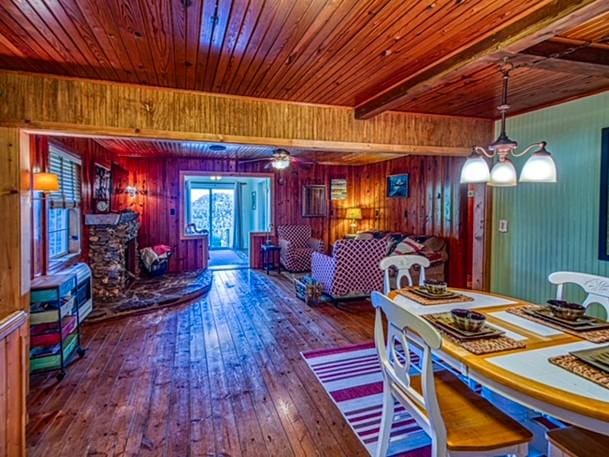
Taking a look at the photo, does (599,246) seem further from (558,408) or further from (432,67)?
(558,408)

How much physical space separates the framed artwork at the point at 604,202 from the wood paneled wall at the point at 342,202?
277 centimetres

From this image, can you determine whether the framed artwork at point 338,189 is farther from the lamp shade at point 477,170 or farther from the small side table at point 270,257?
the lamp shade at point 477,170

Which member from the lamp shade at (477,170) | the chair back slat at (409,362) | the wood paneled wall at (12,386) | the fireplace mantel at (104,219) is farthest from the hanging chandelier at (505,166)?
the fireplace mantel at (104,219)

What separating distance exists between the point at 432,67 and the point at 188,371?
10.5 feet

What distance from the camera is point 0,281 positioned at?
2668mm

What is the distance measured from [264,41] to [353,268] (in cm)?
359

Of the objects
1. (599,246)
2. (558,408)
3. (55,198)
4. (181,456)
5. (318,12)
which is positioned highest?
(318,12)

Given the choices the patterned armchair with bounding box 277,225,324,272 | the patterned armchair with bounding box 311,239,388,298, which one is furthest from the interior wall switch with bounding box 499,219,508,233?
the patterned armchair with bounding box 277,225,324,272

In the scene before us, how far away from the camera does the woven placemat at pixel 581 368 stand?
136 centimetres

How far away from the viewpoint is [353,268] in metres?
5.23

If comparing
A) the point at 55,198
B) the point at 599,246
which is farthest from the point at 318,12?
the point at 55,198

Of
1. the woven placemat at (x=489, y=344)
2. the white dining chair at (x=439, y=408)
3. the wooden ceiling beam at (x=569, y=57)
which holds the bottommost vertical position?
the white dining chair at (x=439, y=408)

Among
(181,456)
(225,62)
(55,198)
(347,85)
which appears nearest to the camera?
(181,456)

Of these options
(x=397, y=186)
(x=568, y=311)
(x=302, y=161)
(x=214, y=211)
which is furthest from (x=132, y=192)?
(x=568, y=311)
